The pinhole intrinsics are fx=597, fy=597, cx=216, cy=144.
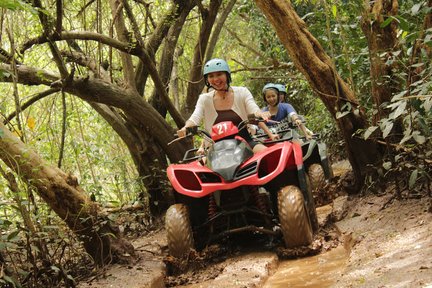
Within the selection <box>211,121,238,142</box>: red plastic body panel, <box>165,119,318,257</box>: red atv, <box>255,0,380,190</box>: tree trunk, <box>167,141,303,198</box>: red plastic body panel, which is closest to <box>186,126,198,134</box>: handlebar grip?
<box>165,119,318,257</box>: red atv

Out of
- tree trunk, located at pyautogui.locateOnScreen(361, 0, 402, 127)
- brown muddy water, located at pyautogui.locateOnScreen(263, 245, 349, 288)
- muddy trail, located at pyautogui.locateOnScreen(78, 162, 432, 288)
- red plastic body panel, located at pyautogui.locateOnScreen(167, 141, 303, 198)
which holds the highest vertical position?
tree trunk, located at pyautogui.locateOnScreen(361, 0, 402, 127)

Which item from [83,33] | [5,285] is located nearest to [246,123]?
[83,33]

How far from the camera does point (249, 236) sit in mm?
6578

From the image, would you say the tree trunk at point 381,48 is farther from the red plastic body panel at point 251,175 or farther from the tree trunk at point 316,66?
the red plastic body panel at point 251,175

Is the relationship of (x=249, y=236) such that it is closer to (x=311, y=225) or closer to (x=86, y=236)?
(x=311, y=225)

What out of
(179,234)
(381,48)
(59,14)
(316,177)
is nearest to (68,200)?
(179,234)

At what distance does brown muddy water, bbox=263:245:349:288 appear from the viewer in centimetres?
455

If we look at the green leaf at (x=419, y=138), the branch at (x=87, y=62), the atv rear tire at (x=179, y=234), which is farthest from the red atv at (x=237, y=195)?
the branch at (x=87, y=62)

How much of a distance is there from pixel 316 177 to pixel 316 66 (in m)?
1.95

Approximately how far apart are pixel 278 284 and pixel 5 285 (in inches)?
80.8

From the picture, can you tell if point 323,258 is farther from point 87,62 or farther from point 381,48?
point 87,62

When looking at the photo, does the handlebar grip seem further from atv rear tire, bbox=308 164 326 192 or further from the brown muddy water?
atv rear tire, bbox=308 164 326 192

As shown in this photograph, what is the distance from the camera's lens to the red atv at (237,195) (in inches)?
222

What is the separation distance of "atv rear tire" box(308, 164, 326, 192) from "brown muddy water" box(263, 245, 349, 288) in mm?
2565
